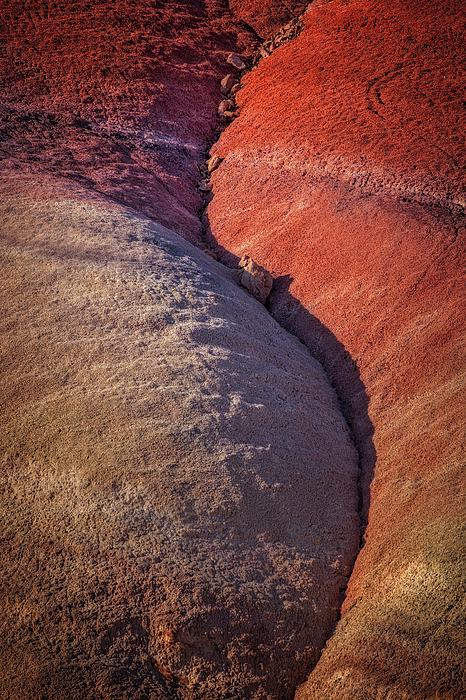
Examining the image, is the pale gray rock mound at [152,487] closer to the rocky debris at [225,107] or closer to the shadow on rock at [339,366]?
the shadow on rock at [339,366]

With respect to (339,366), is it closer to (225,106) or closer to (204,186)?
(204,186)

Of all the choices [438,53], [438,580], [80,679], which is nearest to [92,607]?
[80,679]

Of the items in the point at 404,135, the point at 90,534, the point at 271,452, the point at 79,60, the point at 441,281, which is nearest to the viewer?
the point at 90,534

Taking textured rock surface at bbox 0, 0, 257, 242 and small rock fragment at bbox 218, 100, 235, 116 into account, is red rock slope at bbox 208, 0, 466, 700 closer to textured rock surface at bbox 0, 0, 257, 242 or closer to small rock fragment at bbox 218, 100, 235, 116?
small rock fragment at bbox 218, 100, 235, 116

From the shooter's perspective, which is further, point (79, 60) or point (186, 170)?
point (79, 60)

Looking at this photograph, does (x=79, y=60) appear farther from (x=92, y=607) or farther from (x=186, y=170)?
(x=92, y=607)

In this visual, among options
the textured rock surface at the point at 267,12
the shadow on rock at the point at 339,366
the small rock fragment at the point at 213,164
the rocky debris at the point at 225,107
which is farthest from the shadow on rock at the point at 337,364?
the textured rock surface at the point at 267,12

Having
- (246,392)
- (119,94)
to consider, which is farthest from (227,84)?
(246,392)
